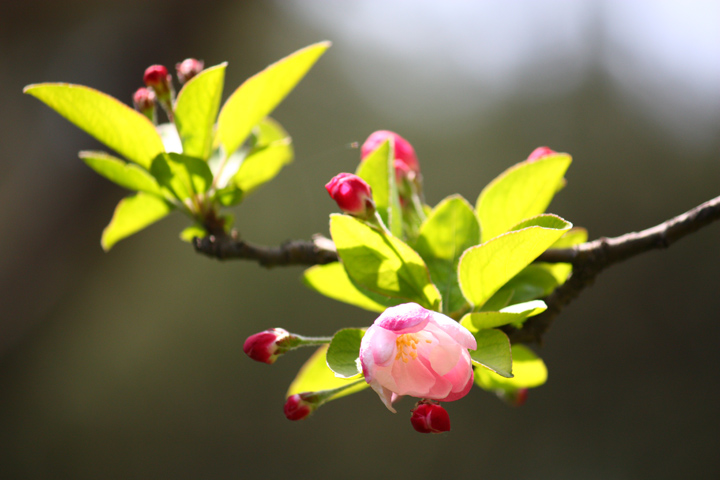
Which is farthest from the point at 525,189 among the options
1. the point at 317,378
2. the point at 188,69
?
the point at 188,69

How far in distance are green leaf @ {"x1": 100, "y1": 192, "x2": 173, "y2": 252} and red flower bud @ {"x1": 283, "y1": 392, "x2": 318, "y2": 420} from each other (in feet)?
1.15

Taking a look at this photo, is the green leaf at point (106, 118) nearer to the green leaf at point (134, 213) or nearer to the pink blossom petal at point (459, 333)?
the green leaf at point (134, 213)

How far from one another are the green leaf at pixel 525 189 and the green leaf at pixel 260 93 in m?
0.27

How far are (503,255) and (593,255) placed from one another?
0.62 feet

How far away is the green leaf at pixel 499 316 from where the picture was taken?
43 centimetres

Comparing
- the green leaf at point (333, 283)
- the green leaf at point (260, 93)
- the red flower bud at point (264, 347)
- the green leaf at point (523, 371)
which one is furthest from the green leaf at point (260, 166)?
the green leaf at point (523, 371)

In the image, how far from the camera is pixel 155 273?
154 inches

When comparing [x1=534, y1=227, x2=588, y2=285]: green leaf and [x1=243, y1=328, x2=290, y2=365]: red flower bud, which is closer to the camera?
[x1=243, y1=328, x2=290, y2=365]: red flower bud

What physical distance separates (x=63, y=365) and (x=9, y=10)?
2.67 metres

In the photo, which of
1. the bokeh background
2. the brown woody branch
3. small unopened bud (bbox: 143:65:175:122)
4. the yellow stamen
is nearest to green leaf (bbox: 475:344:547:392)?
the brown woody branch

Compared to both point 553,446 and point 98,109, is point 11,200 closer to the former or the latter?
point 98,109

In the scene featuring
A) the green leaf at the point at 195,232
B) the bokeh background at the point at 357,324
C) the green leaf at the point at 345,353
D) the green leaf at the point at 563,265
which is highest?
the green leaf at the point at 195,232

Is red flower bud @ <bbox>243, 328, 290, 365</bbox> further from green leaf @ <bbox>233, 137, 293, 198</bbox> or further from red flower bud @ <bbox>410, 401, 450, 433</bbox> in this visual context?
green leaf @ <bbox>233, 137, 293, 198</bbox>

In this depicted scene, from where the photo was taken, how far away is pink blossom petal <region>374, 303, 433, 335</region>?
0.41 m
